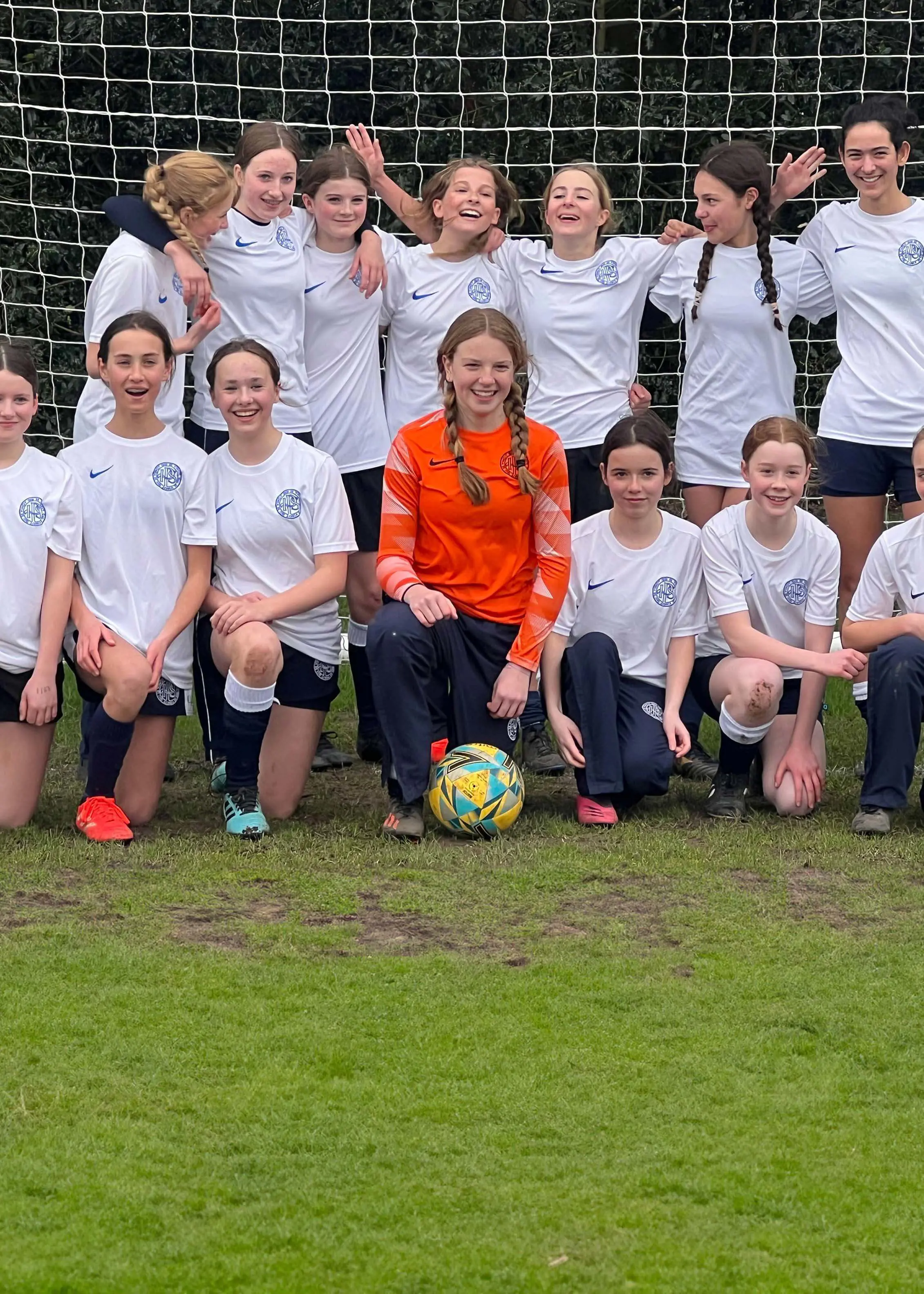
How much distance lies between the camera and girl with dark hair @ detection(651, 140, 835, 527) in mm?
5398

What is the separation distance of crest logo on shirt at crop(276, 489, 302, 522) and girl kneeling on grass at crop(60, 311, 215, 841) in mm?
183

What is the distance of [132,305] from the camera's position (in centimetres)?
505

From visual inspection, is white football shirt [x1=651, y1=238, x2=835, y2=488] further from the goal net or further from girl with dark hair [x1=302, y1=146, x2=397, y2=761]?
the goal net

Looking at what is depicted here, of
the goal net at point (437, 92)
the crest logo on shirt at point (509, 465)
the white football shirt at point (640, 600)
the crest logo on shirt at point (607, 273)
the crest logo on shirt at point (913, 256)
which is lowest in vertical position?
the white football shirt at point (640, 600)

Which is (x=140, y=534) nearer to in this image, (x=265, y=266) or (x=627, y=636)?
(x=265, y=266)

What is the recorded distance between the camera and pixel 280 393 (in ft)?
17.6

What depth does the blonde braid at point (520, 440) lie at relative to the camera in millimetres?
4707

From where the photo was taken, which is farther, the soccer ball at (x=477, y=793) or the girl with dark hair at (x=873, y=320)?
the girl with dark hair at (x=873, y=320)

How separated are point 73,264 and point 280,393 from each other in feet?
17.6

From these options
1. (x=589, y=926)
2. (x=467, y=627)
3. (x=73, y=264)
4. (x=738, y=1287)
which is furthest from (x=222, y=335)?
(x=73, y=264)

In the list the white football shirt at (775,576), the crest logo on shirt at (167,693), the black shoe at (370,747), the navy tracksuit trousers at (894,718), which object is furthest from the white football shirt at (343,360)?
the navy tracksuit trousers at (894,718)

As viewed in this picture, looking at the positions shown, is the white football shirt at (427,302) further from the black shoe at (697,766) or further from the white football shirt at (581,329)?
the black shoe at (697,766)

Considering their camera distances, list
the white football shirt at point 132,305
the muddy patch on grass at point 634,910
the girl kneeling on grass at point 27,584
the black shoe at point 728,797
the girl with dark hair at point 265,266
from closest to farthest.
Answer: the muddy patch on grass at point 634,910, the girl kneeling on grass at point 27,584, the black shoe at point 728,797, the white football shirt at point 132,305, the girl with dark hair at point 265,266

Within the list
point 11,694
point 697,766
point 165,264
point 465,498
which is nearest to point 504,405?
point 465,498
